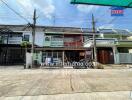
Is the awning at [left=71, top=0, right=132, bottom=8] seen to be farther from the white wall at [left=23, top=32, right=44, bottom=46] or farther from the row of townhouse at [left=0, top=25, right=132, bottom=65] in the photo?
the white wall at [left=23, top=32, right=44, bottom=46]

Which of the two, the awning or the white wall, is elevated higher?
the white wall

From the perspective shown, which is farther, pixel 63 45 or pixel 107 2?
pixel 63 45

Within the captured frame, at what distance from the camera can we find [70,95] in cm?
721

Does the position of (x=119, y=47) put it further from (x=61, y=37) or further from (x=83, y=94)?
(x=83, y=94)

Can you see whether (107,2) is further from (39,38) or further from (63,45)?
(39,38)

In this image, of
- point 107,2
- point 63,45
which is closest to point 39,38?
point 63,45

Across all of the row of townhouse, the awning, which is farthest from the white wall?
the awning

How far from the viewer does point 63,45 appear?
29.3 meters

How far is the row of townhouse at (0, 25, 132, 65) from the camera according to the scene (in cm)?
2503

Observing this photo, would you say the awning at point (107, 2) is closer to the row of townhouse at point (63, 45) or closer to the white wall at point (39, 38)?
the row of townhouse at point (63, 45)

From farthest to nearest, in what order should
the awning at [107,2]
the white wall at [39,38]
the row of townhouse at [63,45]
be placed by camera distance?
the white wall at [39,38]
the row of townhouse at [63,45]
the awning at [107,2]

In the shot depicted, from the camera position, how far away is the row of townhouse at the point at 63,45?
25031 mm

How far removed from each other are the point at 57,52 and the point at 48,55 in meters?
1.41

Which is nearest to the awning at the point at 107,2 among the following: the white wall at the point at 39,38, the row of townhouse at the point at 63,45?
the row of townhouse at the point at 63,45
